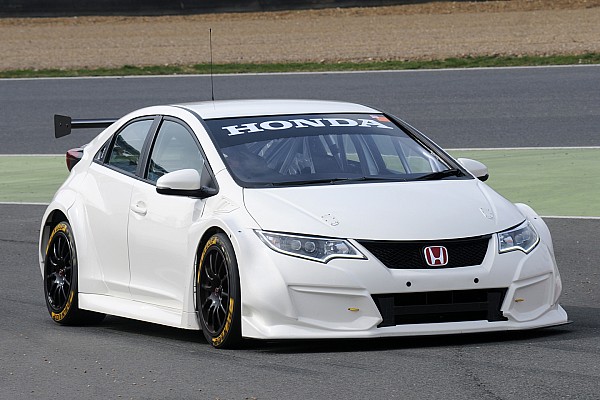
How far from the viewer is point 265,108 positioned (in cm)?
869

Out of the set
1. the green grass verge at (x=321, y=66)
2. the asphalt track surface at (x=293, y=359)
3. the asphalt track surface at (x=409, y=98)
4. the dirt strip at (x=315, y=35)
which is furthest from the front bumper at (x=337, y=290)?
the dirt strip at (x=315, y=35)

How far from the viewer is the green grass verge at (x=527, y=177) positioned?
14.3m

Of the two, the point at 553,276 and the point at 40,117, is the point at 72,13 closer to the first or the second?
the point at 40,117

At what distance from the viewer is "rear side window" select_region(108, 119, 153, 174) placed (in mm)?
8796

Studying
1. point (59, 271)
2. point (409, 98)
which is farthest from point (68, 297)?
point (409, 98)

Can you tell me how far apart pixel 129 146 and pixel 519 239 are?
262 cm

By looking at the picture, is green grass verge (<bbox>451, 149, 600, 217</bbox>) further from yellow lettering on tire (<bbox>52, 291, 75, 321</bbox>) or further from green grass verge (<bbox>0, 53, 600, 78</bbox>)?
green grass verge (<bbox>0, 53, 600, 78</bbox>)

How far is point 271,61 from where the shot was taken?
30797 mm

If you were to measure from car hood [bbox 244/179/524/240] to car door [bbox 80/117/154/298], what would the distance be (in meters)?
1.15

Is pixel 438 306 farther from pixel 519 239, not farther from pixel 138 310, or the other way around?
pixel 138 310

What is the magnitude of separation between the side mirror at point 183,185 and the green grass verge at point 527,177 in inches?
247

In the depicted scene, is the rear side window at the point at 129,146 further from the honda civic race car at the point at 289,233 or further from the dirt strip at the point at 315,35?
the dirt strip at the point at 315,35

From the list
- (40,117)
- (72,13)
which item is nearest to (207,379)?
(40,117)

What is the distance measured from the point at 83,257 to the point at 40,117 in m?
15.5
